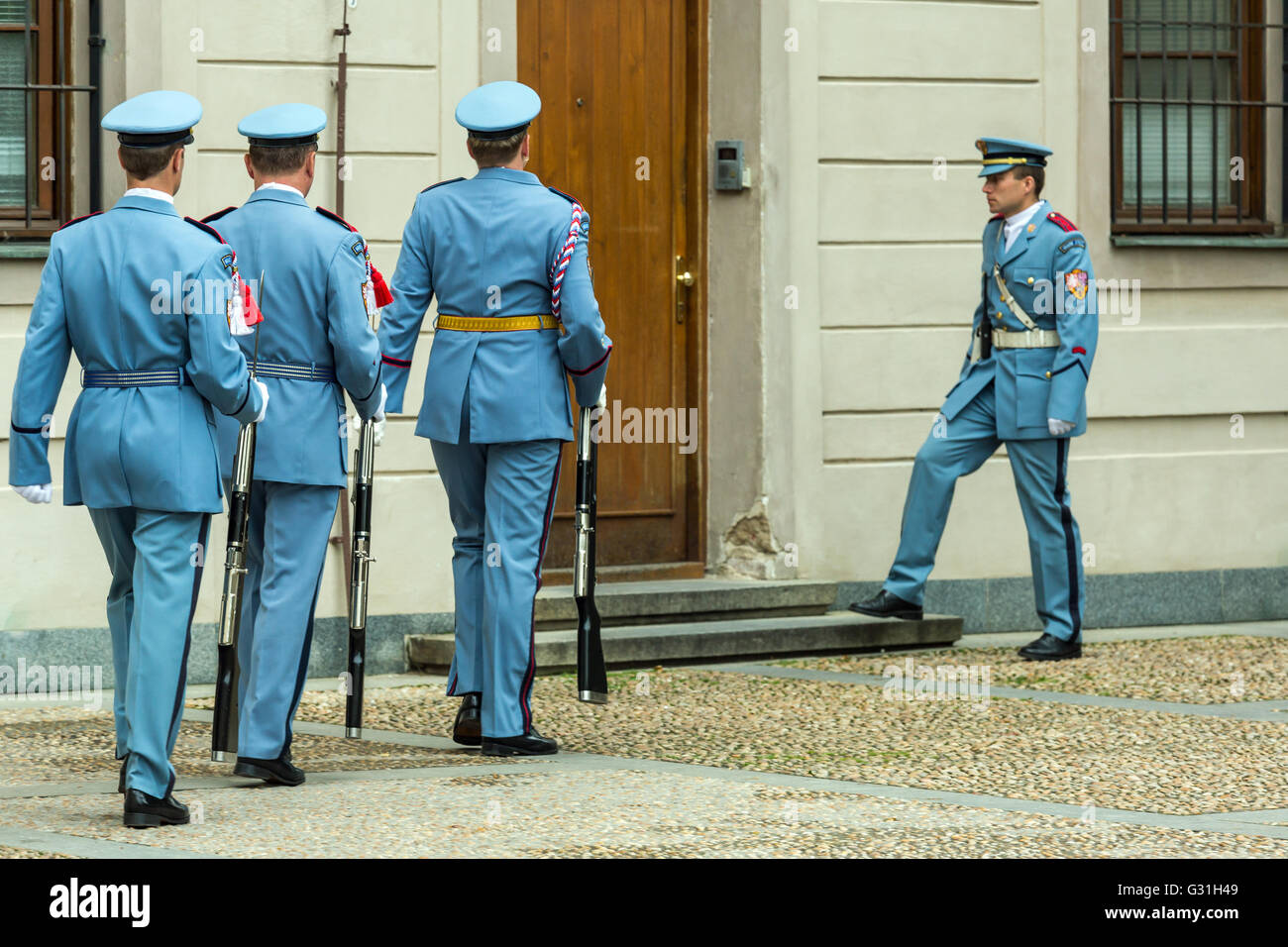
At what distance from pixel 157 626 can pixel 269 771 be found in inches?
30.5

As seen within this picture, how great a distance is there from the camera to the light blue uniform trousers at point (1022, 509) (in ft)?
30.5

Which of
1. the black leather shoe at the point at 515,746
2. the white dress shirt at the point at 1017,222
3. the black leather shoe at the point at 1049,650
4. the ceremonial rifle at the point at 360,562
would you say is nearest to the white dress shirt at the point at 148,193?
the ceremonial rifle at the point at 360,562

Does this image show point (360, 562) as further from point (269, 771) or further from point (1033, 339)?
point (1033, 339)

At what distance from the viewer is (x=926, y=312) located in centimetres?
1016

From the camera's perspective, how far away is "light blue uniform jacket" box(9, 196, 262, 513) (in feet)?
18.4

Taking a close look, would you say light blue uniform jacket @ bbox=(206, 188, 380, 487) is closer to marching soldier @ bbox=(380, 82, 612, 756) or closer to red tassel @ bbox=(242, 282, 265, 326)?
red tassel @ bbox=(242, 282, 265, 326)

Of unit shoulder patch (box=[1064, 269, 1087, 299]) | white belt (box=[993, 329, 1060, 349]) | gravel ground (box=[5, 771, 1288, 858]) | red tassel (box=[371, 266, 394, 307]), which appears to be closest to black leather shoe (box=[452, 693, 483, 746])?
gravel ground (box=[5, 771, 1288, 858])

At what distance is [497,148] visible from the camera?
6883 mm

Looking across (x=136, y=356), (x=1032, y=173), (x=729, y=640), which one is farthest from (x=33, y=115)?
(x=1032, y=173)

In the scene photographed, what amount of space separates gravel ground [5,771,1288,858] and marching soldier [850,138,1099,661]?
327cm

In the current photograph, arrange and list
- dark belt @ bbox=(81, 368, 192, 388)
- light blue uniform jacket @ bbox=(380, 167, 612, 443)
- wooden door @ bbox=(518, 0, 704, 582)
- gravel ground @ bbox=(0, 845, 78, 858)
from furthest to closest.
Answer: wooden door @ bbox=(518, 0, 704, 582) < light blue uniform jacket @ bbox=(380, 167, 612, 443) < dark belt @ bbox=(81, 368, 192, 388) < gravel ground @ bbox=(0, 845, 78, 858)

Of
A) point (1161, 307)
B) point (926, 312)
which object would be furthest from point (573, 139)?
point (1161, 307)

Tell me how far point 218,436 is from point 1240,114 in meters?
6.56

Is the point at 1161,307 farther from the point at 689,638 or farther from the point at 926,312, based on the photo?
the point at 689,638
